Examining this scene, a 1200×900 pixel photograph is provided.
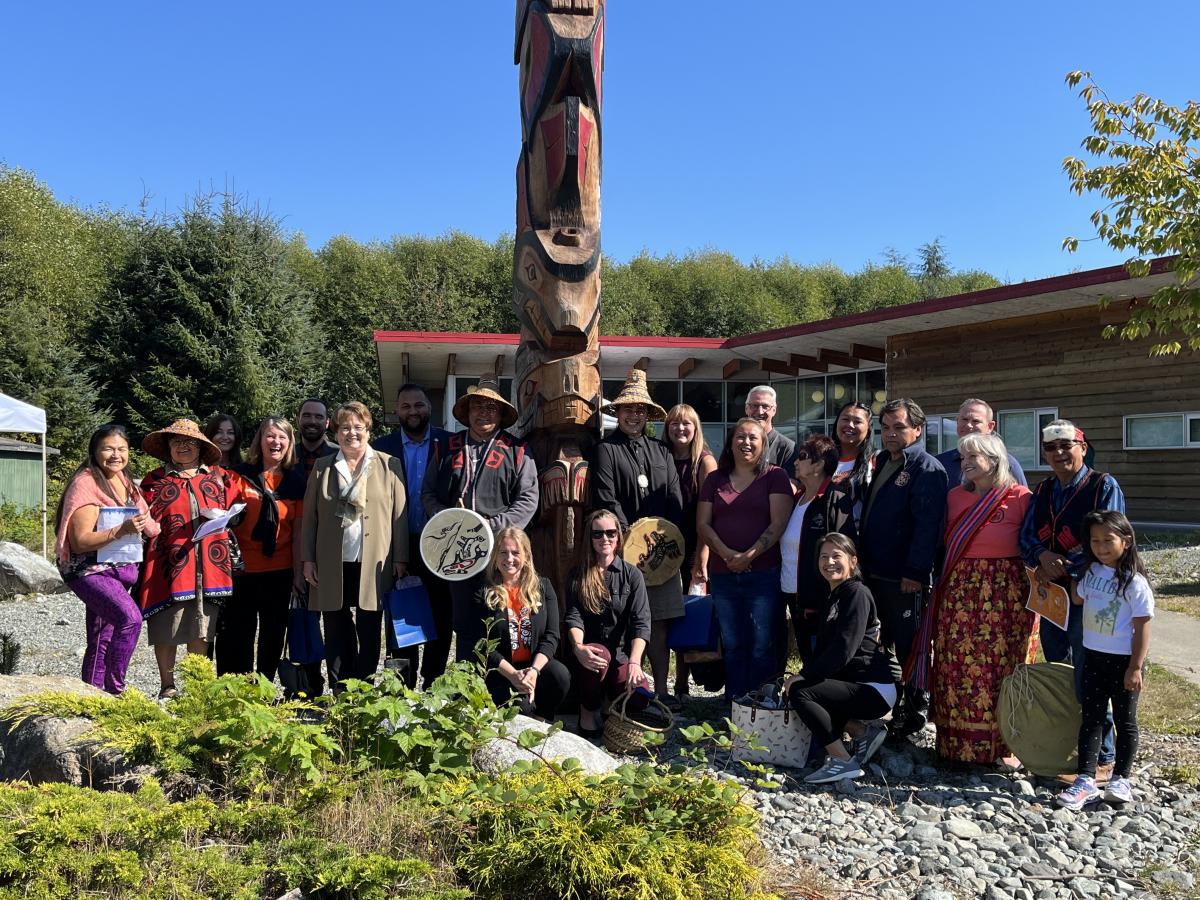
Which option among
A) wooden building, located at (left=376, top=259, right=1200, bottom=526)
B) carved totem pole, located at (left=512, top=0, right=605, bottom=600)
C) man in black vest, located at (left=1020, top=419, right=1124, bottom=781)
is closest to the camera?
man in black vest, located at (left=1020, top=419, right=1124, bottom=781)

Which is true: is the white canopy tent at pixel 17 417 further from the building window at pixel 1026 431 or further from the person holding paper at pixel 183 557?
the building window at pixel 1026 431

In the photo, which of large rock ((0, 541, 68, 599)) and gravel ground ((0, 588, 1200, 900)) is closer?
gravel ground ((0, 588, 1200, 900))

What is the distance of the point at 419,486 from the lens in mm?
5828

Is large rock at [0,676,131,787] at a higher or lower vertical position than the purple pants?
lower

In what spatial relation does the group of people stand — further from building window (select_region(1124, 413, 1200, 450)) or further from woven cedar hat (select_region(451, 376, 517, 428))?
building window (select_region(1124, 413, 1200, 450))

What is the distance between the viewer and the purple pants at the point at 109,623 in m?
5.21

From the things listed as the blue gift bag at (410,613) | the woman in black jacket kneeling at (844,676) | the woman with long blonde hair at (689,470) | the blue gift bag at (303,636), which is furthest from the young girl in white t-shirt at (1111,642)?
the blue gift bag at (303,636)

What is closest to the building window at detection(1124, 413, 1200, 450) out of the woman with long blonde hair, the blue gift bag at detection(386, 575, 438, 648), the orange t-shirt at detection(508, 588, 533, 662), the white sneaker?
the woman with long blonde hair

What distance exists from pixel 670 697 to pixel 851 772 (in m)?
1.83

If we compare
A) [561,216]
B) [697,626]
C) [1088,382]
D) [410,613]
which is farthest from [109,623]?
[1088,382]

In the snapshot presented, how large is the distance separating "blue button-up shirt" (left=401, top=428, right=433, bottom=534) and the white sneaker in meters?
2.62

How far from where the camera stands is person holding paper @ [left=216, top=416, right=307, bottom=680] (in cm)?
575

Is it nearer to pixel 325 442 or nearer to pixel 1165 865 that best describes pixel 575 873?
pixel 1165 865

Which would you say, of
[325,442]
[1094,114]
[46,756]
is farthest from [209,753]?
[1094,114]
